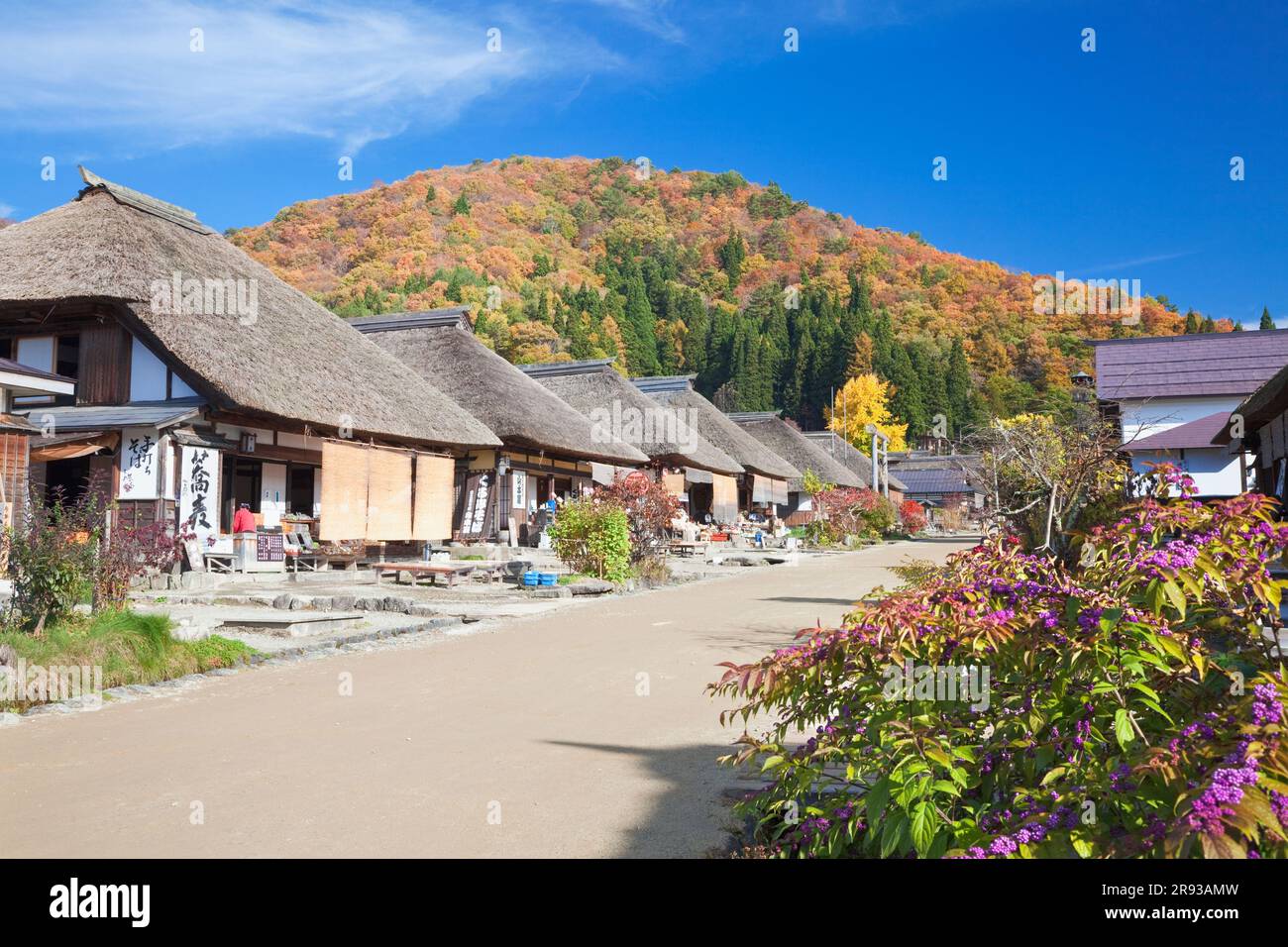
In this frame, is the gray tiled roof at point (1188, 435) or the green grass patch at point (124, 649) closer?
the green grass patch at point (124, 649)

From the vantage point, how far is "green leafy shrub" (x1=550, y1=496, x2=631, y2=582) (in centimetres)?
1789

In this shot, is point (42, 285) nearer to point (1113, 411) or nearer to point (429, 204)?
point (1113, 411)

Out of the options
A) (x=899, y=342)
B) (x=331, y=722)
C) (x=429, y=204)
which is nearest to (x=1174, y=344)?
(x=331, y=722)

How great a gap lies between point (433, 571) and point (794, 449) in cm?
3770

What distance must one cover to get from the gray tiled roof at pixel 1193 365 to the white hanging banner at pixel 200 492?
20.7 m

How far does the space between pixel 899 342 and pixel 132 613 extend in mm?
73889

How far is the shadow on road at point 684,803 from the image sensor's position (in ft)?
13.3

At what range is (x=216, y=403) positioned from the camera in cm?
1582

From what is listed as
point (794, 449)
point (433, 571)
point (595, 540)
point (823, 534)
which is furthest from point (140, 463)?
point (794, 449)

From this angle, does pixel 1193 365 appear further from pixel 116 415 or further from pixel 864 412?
pixel 864 412

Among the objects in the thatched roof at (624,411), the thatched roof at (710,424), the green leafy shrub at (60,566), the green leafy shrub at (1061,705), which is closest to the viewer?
the green leafy shrub at (1061,705)

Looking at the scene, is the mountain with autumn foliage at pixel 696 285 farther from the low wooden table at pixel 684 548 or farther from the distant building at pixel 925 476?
the low wooden table at pixel 684 548

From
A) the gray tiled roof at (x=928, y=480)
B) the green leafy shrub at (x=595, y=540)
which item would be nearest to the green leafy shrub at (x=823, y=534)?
the green leafy shrub at (x=595, y=540)

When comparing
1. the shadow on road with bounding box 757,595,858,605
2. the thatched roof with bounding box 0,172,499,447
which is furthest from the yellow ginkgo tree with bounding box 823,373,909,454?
the shadow on road with bounding box 757,595,858,605
